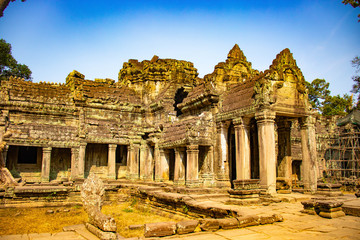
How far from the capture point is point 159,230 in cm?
628

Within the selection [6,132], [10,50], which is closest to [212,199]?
[6,132]

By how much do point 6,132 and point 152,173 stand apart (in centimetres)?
898

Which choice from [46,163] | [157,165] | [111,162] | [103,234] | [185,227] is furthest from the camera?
[111,162]

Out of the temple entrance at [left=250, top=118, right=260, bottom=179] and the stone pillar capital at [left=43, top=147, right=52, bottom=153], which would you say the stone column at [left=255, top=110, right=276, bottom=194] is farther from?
the stone pillar capital at [left=43, top=147, right=52, bottom=153]

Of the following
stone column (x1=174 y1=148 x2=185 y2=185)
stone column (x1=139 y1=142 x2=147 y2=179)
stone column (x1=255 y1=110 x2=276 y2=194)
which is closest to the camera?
stone column (x1=255 y1=110 x2=276 y2=194)

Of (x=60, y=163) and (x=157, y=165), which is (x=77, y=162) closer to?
(x=60, y=163)

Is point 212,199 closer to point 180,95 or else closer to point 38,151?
point 180,95

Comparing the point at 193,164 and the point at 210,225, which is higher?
the point at 193,164

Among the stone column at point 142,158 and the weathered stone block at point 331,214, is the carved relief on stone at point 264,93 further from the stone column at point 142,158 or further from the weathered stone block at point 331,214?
the stone column at point 142,158

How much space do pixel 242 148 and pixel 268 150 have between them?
1.63 metres

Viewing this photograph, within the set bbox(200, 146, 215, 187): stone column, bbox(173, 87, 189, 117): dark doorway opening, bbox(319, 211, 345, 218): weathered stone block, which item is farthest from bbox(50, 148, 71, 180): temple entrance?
bbox(319, 211, 345, 218): weathered stone block

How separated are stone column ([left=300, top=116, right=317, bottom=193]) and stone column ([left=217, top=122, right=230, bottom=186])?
3540 millimetres

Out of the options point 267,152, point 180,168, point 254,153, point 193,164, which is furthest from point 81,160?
point 267,152

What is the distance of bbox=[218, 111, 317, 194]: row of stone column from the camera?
12.1m
